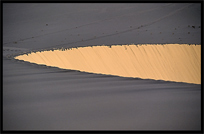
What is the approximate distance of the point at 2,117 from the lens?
1.33 meters

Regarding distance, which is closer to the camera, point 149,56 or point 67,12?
point 149,56

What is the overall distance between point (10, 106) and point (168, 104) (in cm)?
84

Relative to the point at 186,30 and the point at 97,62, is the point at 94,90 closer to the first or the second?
the point at 97,62

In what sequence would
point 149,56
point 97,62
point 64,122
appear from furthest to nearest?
point 149,56
point 97,62
point 64,122

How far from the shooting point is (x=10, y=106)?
57.9 inches

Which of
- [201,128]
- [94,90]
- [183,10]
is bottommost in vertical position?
[201,128]

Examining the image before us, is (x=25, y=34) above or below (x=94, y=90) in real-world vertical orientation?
above

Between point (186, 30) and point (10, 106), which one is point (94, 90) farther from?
point (186, 30)

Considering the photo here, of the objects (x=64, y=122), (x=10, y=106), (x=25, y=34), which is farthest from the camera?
(x=25, y=34)

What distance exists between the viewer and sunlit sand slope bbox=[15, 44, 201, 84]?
17.2 feet

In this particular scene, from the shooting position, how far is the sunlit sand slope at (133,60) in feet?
17.2

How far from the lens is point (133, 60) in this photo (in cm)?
660

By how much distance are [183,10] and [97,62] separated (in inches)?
382

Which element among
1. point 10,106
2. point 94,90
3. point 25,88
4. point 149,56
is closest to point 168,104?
point 94,90
